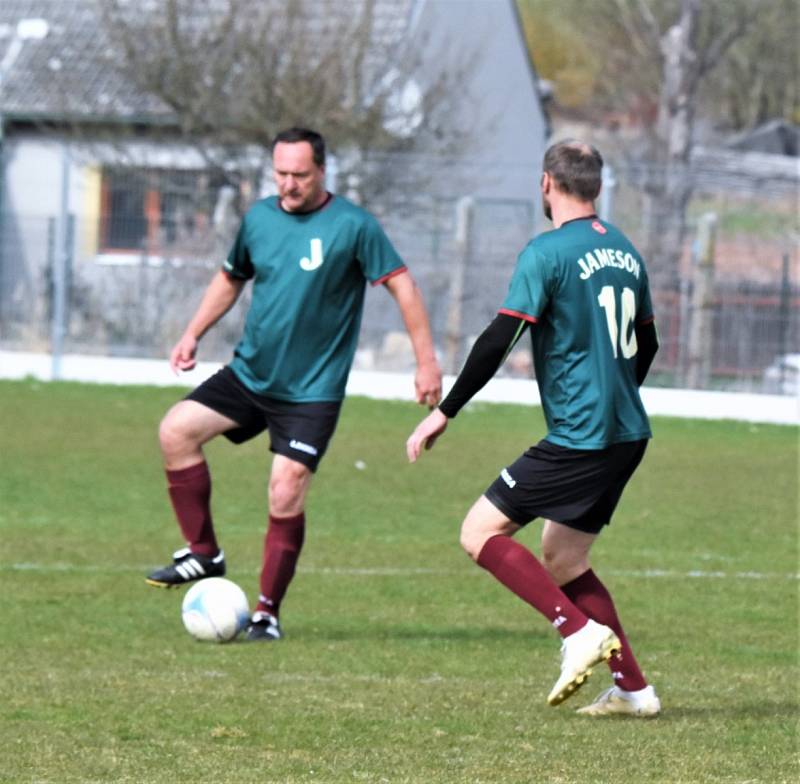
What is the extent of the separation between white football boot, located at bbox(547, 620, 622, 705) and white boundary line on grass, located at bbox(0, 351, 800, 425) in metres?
13.3

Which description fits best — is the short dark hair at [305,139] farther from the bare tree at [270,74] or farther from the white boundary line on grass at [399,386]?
the bare tree at [270,74]

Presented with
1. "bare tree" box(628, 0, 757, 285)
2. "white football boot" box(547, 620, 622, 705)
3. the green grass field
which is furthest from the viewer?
"bare tree" box(628, 0, 757, 285)

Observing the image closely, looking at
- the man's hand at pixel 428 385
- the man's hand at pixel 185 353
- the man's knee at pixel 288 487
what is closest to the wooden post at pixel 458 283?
the man's hand at pixel 185 353

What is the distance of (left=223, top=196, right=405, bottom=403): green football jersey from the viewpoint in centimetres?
805

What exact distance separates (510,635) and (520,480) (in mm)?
2161

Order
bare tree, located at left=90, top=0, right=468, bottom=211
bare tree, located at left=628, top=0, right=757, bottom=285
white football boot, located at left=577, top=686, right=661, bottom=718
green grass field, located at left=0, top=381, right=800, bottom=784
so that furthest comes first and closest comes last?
1. bare tree, located at left=90, top=0, right=468, bottom=211
2. bare tree, located at left=628, top=0, right=757, bottom=285
3. white football boot, located at left=577, top=686, right=661, bottom=718
4. green grass field, located at left=0, top=381, right=800, bottom=784

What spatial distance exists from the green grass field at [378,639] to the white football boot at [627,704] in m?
0.11

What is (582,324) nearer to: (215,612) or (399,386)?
(215,612)

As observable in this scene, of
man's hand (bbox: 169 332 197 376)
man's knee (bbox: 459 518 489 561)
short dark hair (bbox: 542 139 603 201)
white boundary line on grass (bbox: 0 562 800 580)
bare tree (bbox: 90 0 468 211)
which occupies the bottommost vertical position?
white boundary line on grass (bbox: 0 562 800 580)

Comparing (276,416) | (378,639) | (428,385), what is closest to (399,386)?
(276,416)

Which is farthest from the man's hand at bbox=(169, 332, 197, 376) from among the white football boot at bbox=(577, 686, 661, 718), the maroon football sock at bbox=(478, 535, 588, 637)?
the white football boot at bbox=(577, 686, 661, 718)

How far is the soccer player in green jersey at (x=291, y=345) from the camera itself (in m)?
8.03

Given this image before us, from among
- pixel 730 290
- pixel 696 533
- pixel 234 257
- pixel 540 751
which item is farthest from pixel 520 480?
pixel 730 290

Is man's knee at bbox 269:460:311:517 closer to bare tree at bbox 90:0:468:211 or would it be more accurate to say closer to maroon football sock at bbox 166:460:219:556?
maroon football sock at bbox 166:460:219:556
